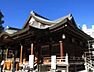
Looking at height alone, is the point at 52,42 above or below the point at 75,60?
above

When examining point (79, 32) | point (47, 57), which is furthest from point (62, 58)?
point (79, 32)

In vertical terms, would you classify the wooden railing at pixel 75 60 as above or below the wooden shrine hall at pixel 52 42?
below

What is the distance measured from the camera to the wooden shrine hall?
18430 mm

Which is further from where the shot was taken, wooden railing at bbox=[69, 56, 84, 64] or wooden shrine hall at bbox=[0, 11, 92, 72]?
wooden railing at bbox=[69, 56, 84, 64]

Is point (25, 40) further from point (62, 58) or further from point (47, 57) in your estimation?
point (62, 58)

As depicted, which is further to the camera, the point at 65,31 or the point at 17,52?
the point at 17,52

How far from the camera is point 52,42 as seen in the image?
20297 millimetres

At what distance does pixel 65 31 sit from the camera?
1875cm

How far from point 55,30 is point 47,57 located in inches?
139

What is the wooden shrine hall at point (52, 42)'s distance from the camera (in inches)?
726

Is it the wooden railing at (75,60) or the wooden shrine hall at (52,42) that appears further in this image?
the wooden railing at (75,60)

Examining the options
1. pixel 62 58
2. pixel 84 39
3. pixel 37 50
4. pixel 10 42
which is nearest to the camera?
pixel 62 58

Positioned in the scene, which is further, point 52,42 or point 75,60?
point 52,42

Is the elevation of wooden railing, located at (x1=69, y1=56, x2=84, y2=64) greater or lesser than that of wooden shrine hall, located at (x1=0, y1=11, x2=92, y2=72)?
lesser
